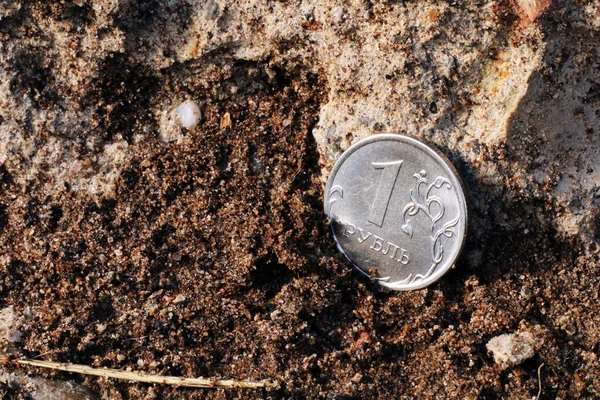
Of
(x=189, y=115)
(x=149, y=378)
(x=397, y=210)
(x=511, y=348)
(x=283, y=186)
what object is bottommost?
(x=511, y=348)

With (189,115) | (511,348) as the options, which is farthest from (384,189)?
(189,115)

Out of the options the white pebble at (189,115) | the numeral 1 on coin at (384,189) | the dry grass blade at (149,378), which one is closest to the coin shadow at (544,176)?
the numeral 1 on coin at (384,189)

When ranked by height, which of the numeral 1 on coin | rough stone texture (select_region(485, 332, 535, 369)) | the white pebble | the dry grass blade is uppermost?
the white pebble

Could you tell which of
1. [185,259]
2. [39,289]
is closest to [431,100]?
[185,259]

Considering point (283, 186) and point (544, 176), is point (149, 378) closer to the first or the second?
point (283, 186)

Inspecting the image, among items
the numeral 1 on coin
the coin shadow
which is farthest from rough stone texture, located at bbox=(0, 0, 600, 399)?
the numeral 1 on coin

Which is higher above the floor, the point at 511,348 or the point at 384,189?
the point at 384,189

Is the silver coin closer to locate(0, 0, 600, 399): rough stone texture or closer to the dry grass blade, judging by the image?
locate(0, 0, 600, 399): rough stone texture
